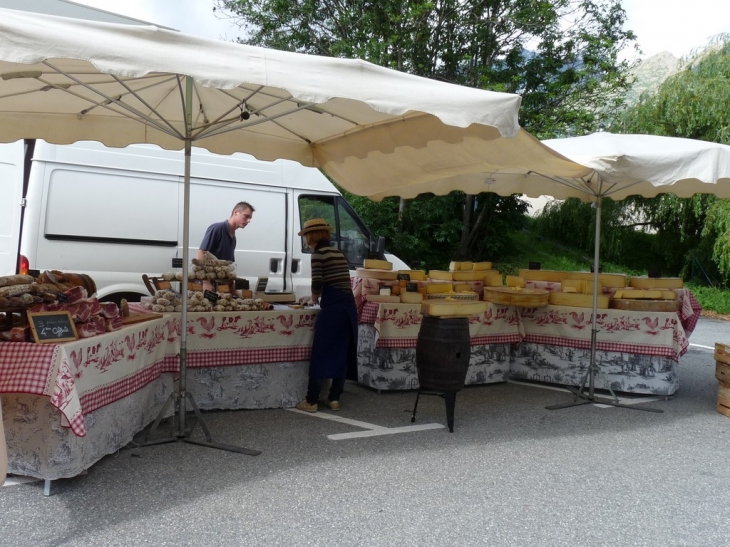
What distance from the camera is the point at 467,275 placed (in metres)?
6.92

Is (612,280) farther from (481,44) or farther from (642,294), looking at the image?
(481,44)

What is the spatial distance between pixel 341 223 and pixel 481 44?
11.1 metres

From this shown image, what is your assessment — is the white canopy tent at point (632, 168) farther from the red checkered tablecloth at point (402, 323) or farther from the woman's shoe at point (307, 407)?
the woman's shoe at point (307, 407)

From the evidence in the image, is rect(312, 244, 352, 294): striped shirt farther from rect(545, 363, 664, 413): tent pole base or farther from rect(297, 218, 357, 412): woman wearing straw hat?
rect(545, 363, 664, 413): tent pole base

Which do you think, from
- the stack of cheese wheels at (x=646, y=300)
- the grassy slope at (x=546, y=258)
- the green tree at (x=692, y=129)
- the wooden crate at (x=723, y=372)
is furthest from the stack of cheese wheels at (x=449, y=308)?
the grassy slope at (x=546, y=258)

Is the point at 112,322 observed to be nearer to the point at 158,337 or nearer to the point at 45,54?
the point at 158,337

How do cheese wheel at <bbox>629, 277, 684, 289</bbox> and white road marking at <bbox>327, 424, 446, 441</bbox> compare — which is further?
cheese wheel at <bbox>629, 277, 684, 289</bbox>

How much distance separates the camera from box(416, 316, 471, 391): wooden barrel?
5113mm

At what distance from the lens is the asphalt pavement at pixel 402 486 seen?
130 inches

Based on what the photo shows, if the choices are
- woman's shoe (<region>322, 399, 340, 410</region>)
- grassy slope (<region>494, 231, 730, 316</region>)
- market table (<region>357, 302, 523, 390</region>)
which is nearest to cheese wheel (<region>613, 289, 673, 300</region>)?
market table (<region>357, 302, 523, 390</region>)

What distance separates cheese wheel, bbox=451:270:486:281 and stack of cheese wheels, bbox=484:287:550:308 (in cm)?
30

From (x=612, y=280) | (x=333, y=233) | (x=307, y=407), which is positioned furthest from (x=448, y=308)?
(x=333, y=233)

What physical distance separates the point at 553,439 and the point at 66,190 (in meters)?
5.11

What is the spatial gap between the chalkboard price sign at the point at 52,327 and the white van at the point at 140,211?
9.86 ft
